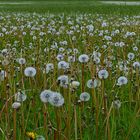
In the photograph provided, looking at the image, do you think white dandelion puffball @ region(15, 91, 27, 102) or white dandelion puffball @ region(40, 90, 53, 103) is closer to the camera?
Result: white dandelion puffball @ region(40, 90, 53, 103)

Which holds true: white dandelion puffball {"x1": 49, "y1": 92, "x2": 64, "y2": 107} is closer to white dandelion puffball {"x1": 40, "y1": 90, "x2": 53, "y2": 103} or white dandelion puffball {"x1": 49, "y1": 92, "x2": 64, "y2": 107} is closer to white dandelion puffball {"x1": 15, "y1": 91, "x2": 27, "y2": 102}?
white dandelion puffball {"x1": 40, "y1": 90, "x2": 53, "y2": 103}

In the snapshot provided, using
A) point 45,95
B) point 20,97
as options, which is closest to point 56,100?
point 45,95

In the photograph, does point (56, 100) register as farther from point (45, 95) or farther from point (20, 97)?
point (20, 97)

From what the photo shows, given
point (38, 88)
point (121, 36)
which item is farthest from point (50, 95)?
point (121, 36)

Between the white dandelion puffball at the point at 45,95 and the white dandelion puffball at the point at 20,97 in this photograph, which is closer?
the white dandelion puffball at the point at 45,95

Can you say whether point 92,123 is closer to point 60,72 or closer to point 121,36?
point 60,72

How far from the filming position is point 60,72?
174 inches

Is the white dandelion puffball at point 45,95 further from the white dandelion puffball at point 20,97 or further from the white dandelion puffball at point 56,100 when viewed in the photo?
the white dandelion puffball at point 20,97

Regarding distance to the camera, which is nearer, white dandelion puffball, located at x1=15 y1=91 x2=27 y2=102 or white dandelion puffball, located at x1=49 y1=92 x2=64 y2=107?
white dandelion puffball, located at x1=49 y1=92 x2=64 y2=107

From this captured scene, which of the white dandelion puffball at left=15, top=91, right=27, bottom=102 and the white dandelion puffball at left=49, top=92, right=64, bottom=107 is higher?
the white dandelion puffball at left=49, top=92, right=64, bottom=107

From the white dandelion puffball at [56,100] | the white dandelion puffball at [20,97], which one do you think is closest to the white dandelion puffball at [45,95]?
the white dandelion puffball at [56,100]

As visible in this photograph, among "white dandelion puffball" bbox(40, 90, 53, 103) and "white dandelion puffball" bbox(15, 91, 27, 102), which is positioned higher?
"white dandelion puffball" bbox(40, 90, 53, 103)

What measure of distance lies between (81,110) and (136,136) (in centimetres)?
54

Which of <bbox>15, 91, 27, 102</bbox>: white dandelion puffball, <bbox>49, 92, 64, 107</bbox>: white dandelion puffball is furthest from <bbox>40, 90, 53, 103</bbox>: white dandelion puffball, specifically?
<bbox>15, 91, 27, 102</bbox>: white dandelion puffball
